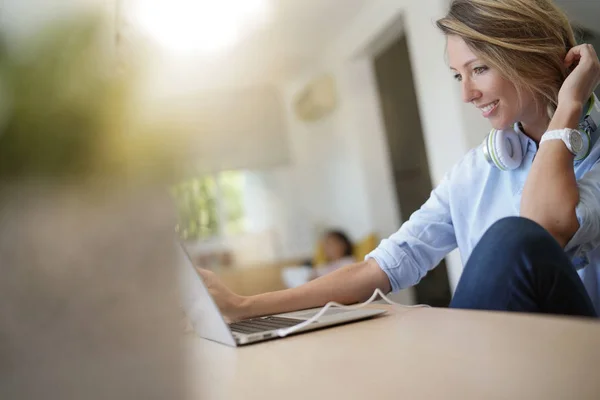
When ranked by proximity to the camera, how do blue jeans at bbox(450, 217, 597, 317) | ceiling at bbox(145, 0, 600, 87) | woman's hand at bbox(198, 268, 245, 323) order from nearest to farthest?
blue jeans at bbox(450, 217, 597, 317), woman's hand at bbox(198, 268, 245, 323), ceiling at bbox(145, 0, 600, 87)

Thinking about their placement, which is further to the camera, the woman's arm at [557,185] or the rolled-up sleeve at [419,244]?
the rolled-up sleeve at [419,244]

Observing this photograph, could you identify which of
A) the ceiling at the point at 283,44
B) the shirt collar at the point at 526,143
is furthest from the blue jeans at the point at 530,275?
the ceiling at the point at 283,44

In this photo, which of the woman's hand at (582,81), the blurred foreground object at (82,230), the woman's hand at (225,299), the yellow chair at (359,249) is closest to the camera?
the blurred foreground object at (82,230)

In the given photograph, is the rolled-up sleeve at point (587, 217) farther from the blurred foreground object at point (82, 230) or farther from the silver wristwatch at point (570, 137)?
the blurred foreground object at point (82, 230)

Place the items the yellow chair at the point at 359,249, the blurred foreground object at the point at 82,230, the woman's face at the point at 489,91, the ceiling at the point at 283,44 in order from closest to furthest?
the blurred foreground object at the point at 82,230
the woman's face at the point at 489,91
the yellow chair at the point at 359,249
the ceiling at the point at 283,44

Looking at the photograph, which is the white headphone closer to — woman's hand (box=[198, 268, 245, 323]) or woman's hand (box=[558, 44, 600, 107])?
woman's hand (box=[558, 44, 600, 107])

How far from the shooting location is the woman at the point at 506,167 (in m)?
0.61

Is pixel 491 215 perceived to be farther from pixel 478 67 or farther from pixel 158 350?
pixel 158 350

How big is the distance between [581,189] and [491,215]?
0.20 metres

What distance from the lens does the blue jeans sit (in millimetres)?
395

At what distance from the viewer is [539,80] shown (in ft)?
2.56

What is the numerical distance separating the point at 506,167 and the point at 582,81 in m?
0.15

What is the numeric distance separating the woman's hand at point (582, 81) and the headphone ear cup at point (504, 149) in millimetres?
93

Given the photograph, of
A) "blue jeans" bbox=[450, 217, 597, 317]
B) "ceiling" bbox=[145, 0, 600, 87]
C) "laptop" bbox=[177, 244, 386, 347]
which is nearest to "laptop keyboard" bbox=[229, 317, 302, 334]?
"laptop" bbox=[177, 244, 386, 347]
